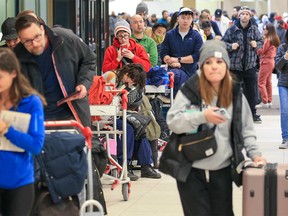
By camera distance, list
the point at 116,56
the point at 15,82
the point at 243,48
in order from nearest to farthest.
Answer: the point at 15,82 → the point at 116,56 → the point at 243,48

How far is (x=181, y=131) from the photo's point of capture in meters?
6.80

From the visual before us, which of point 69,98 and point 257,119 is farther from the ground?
point 69,98

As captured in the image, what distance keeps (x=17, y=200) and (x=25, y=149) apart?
0.33 m

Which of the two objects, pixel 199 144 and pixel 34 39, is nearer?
pixel 199 144

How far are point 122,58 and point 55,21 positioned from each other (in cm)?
575

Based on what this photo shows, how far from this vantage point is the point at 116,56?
1308cm

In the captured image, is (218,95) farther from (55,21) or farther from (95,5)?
(95,5)

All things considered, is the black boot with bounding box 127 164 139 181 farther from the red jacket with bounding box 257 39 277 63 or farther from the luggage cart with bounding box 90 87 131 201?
the red jacket with bounding box 257 39 277 63

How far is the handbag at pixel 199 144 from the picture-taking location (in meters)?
6.70

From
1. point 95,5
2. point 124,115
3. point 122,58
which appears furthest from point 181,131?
point 95,5

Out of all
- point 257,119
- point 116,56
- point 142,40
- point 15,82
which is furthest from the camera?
point 257,119

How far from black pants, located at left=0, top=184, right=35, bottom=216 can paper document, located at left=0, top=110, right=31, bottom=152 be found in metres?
0.27

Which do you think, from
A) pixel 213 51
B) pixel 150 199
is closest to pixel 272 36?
pixel 150 199

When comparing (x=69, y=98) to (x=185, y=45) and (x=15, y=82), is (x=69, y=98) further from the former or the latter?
(x=185, y=45)
